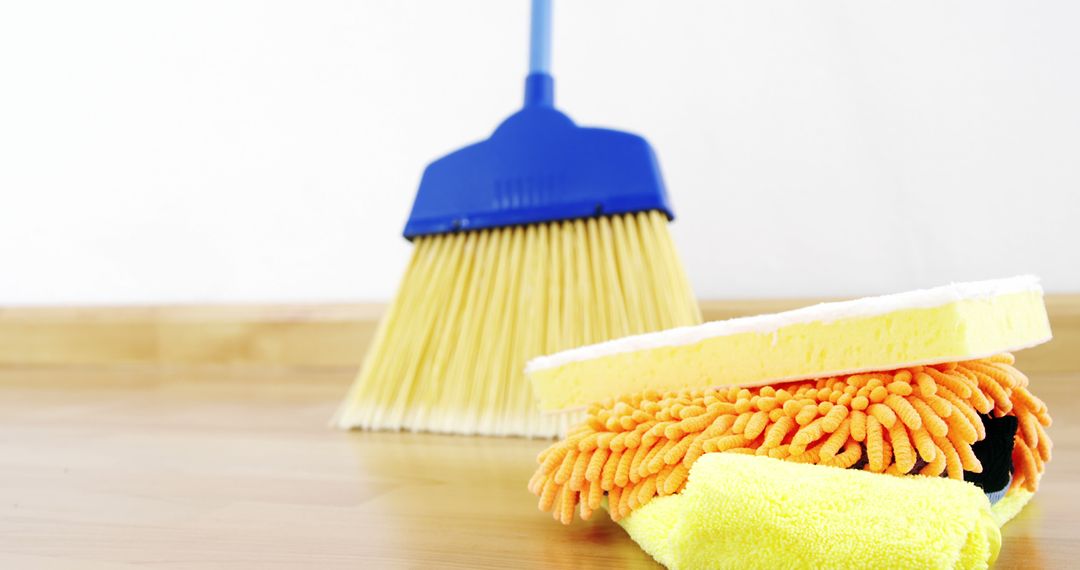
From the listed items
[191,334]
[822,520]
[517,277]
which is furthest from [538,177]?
[191,334]

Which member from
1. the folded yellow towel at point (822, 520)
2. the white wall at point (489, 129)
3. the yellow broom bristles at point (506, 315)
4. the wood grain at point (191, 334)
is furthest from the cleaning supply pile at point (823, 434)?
the wood grain at point (191, 334)

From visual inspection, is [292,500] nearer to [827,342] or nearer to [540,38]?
[827,342]

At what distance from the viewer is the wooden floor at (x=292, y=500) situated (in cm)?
36

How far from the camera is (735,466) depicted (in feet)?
1.00

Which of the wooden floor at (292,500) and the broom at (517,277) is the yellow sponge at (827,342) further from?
the broom at (517,277)

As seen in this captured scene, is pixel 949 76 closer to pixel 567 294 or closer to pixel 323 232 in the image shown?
pixel 567 294

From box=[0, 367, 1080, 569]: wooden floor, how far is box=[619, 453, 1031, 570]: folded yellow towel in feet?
0.17

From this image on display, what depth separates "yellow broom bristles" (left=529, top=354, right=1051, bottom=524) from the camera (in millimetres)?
313

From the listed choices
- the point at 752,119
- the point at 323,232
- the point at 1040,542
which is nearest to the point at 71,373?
the point at 323,232

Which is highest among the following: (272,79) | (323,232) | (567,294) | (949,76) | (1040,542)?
(272,79)

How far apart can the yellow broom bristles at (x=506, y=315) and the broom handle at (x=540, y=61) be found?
129 millimetres

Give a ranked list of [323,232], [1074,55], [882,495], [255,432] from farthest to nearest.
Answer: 1. [323,232]
2. [1074,55]
3. [255,432]
4. [882,495]

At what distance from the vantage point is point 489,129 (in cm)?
114

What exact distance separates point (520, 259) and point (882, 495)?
511 mm
